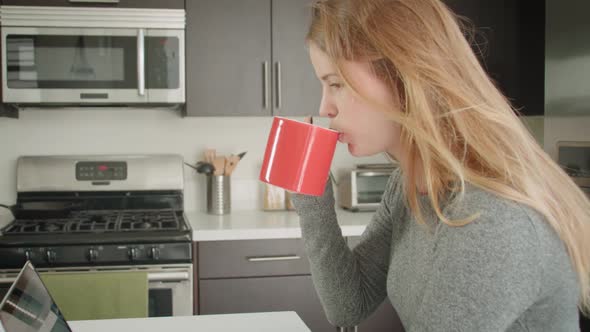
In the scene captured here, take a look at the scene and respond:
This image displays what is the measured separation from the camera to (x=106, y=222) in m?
2.61

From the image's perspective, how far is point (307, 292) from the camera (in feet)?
8.28

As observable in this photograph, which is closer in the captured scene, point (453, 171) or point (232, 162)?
point (453, 171)

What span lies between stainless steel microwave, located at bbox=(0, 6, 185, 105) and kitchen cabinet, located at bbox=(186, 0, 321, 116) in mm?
80

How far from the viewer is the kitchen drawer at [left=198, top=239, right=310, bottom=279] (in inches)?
97.1

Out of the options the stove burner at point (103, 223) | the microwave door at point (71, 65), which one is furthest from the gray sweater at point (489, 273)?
the microwave door at point (71, 65)

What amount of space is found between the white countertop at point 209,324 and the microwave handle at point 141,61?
1.54 metres

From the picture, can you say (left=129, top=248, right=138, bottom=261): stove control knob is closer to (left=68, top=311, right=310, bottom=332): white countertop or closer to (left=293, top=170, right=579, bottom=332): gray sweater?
(left=68, top=311, right=310, bottom=332): white countertop

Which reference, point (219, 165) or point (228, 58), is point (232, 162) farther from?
point (228, 58)

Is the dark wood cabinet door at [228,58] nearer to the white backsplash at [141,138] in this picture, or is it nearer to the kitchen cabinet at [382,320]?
the white backsplash at [141,138]

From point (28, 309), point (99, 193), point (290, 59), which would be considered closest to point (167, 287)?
point (99, 193)

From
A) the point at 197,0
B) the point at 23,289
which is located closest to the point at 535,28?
the point at 197,0

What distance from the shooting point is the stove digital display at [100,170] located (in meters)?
2.90

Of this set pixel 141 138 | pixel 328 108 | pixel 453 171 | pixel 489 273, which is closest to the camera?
pixel 489 273

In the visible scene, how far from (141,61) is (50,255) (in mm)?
868
